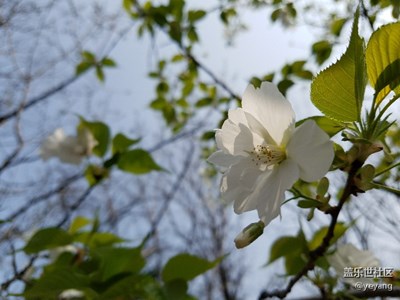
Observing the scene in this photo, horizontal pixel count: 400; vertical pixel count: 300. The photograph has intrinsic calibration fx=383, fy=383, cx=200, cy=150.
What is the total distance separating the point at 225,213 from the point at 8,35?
196 inches

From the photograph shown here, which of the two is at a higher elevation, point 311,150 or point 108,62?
point 108,62

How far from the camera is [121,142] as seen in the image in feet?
3.38

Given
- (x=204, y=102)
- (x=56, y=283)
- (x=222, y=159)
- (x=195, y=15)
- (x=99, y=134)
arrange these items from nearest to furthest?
(x=222, y=159)
(x=56, y=283)
(x=99, y=134)
(x=195, y=15)
(x=204, y=102)

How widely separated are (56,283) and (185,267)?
9.9 inches

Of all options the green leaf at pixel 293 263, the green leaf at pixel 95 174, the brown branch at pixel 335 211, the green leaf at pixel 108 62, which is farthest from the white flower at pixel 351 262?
the green leaf at pixel 108 62

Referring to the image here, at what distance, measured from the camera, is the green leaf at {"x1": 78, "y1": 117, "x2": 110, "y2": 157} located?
112 cm

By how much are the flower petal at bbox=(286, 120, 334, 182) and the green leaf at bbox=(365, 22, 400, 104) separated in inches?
3.6

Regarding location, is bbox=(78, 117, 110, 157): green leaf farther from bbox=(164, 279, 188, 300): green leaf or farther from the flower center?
Result: the flower center

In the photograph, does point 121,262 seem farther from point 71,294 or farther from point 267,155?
point 267,155

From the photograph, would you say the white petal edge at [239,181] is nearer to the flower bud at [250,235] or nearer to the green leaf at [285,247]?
the flower bud at [250,235]

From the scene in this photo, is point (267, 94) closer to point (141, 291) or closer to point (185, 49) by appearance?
point (141, 291)

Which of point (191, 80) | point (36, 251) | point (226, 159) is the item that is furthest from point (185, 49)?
point (226, 159)

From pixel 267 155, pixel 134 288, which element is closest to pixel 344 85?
pixel 267 155

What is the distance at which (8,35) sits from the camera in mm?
2738
